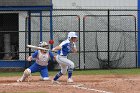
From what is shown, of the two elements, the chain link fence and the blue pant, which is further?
the chain link fence

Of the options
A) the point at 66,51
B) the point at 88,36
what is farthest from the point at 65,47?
the point at 88,36

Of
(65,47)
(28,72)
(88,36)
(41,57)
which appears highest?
(88,36)

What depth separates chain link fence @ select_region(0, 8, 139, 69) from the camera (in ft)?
77.5

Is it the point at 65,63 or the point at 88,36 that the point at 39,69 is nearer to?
the point at 65,63

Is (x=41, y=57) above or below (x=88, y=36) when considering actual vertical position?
below

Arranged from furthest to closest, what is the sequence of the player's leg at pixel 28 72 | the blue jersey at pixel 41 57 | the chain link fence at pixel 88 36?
the chain link fence at pixel 88 36
the blue jersey at pixel 41 57
the player's leg at pixel 28 72

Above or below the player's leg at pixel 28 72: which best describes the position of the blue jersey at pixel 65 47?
above

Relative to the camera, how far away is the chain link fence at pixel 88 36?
23.6 m

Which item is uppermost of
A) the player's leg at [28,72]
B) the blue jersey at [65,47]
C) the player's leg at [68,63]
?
the blue jersey at [65,47]

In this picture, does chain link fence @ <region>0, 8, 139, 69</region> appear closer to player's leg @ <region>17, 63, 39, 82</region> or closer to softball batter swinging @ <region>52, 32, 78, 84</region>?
player's leg @ <region>17, 63, 39, 82</region>

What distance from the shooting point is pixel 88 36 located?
23.9 metres

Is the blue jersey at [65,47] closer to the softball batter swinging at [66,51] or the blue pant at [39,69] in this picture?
the softball batter swinging at [66,51]

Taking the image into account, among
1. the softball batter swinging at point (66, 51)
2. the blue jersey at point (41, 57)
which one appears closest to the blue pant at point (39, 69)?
the blue jersey at point (41, 57)

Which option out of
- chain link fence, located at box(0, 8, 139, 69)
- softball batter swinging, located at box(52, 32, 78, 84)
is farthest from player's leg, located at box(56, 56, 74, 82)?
chain link fence, located at box(0, 8, 139, 69)
